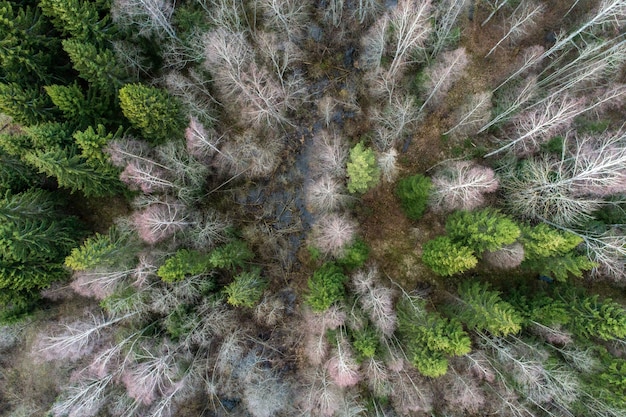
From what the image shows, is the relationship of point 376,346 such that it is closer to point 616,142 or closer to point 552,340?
point 552,340

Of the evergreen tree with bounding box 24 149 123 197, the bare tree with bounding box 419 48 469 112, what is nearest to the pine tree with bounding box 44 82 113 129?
the evergreen tree with bounding box 24 149 123 197

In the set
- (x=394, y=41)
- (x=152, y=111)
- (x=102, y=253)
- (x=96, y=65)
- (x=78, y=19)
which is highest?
(x=394, y=41)

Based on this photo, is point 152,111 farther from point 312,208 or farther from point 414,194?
point 414,194

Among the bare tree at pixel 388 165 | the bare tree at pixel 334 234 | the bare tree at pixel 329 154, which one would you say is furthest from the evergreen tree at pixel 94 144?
the bare tree at pixel 388 165

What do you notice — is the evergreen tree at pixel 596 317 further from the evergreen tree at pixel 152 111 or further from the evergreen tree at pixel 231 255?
the evergreen tree at pixel 152 111

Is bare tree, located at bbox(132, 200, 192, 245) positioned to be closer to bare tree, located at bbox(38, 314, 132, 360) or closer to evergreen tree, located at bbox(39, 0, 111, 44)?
bare tree, located at bbox(38, 314, 132, 360)

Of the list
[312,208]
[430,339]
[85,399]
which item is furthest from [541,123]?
[85,399]
